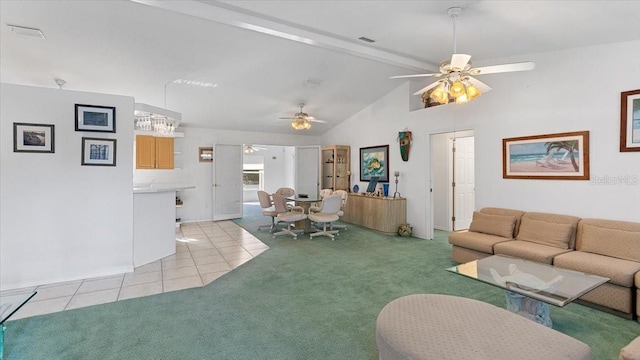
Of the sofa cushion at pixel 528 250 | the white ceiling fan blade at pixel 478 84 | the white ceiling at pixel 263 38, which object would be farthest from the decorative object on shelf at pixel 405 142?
the white ceiling fan blade at pixel 478 84

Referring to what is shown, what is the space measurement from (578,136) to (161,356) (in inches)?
197

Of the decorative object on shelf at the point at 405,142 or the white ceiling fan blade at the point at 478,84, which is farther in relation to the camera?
the decorative object on shelf at the point at 405,142

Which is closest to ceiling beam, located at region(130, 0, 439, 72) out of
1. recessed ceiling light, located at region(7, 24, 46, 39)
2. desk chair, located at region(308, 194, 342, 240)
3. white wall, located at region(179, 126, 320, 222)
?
recessed ceiling light, located at region(7, 24, 46, 39)

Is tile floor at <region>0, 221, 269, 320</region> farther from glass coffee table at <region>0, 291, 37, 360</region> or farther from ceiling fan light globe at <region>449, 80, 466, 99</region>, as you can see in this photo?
ceiling fan light globe at <region>449, 80, 466, 99</region>

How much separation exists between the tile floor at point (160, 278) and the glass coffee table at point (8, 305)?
0.59ft

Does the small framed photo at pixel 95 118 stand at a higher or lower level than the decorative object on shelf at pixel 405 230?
higher

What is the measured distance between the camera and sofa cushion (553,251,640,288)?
105 inches

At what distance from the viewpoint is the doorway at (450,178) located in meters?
6.51

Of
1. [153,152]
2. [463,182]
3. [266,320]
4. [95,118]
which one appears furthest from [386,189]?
[95,118]

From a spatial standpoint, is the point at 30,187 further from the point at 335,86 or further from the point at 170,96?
the point at 335,86

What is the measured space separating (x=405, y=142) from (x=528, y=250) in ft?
10.4

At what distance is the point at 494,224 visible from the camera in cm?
415

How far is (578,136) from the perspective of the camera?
3.74m

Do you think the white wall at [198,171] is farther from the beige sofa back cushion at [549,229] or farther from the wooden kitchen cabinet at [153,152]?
the beige sofa back cushion at [549,229]
